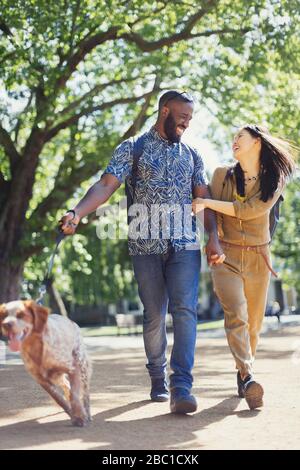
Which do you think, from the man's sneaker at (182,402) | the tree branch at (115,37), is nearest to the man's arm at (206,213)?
the man's sneaker at (182,402)

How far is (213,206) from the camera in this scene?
7.41 meters

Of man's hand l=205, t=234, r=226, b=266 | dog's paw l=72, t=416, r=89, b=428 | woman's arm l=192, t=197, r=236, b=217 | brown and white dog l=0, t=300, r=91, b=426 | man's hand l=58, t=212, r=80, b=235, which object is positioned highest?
woman's arm l=192, t=197, r=236, b=217

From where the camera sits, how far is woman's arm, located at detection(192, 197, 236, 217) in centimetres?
735

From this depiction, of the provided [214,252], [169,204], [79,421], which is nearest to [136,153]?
[169,204]

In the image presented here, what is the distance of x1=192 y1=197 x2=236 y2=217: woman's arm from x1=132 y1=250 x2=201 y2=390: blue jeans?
361 millimetres

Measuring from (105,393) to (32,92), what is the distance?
1325 cm

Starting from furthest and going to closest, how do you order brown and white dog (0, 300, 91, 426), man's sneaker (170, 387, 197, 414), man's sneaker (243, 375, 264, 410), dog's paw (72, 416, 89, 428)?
man's sneaker (243, 375, 264, 410), man's sneaker (170, 387, 197, 414), dog's paw (72, 416, 89, 428), brown and white dog (0, 300, 91, 426)

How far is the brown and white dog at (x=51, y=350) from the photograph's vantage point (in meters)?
5.43

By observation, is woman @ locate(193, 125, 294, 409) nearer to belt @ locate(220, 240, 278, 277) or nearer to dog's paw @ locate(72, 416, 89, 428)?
belt @ locate(220, 240, 278, 277)

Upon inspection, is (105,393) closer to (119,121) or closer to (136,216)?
(136,216)

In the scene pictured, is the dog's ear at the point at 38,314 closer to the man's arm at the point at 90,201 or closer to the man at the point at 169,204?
the man's arm at the point at 90,201

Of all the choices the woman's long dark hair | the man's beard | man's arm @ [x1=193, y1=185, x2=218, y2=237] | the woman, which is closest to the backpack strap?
the man's beard

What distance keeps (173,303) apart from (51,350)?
163 cm

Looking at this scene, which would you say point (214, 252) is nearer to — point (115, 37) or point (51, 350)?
point (51, 350)
